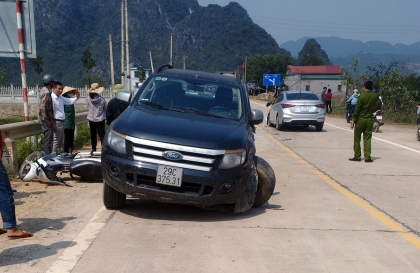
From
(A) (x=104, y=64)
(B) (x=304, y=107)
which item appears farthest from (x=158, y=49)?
(B) (x=304, y=107)

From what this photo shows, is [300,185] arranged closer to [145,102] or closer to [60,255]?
[145,102]

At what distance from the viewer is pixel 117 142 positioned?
6098 mm

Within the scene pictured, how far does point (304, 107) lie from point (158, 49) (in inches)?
5872

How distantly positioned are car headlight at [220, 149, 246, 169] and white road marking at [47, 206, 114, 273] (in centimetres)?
157

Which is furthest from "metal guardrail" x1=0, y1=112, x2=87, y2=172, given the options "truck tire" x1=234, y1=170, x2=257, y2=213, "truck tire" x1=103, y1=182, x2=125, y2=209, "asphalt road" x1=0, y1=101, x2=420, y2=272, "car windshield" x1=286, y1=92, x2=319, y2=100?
"car windshield" x1=286, y1=92, x2=319, y2=100

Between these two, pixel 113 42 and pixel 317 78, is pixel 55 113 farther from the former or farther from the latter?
pixel 113 42

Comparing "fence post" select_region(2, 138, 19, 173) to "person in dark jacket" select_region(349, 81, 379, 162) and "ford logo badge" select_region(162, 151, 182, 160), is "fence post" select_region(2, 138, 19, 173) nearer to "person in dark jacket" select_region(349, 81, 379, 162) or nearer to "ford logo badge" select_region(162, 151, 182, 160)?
"ford logo badge" select_region(162, 151, 182, 160)

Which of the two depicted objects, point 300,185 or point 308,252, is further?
point 300,185

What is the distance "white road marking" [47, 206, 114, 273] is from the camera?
463cm

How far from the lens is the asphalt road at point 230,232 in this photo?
4.84 metres

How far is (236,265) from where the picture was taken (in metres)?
4.80

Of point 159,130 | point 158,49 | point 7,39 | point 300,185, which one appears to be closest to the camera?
point 159,130

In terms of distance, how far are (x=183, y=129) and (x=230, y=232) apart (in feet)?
4.34

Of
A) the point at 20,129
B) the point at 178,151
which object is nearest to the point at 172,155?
the point at 178,151
